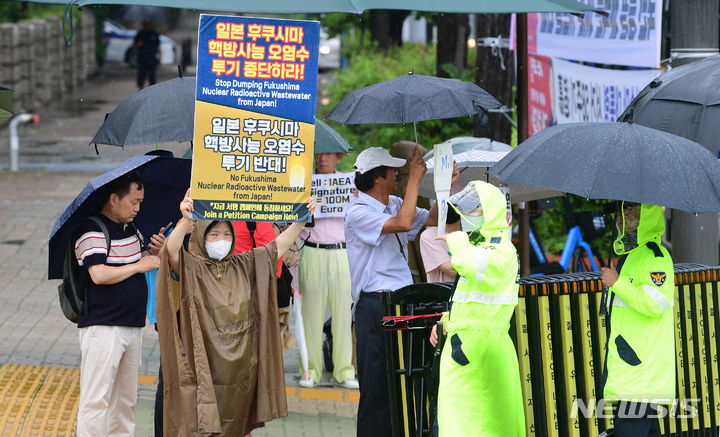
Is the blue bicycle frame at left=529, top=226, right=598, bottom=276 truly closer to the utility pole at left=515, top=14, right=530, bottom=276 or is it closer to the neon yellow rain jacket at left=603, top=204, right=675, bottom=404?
the utility pole at left=515, top=14, right=530, bottom=276

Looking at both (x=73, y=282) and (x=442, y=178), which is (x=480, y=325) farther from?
(x=73, y=282)

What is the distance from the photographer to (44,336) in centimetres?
982

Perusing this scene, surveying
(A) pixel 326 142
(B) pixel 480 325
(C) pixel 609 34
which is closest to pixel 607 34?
(C) pixel 609 34

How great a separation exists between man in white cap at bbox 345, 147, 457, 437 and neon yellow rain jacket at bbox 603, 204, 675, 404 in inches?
54.7

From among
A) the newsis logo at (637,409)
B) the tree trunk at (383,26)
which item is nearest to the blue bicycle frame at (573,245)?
the newsis logo at (637,409)

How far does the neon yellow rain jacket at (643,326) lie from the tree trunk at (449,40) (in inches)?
376

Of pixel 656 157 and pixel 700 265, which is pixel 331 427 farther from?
pixel 656 157

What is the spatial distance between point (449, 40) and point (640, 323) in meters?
10.2

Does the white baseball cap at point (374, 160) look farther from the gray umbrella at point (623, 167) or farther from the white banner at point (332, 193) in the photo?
the white banner at point (332, 193)

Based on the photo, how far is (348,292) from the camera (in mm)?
8734

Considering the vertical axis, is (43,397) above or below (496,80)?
below

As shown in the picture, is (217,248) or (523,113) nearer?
(217,248)

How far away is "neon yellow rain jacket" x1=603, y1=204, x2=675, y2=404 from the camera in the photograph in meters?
5.87

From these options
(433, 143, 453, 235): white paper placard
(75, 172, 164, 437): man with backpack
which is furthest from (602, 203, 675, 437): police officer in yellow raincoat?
(75, 172, 164, 437): man with backpack
